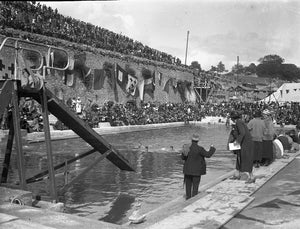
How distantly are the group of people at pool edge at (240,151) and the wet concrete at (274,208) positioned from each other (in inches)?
24.7

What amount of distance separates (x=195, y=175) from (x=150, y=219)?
1.90 metres

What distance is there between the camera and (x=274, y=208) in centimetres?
607

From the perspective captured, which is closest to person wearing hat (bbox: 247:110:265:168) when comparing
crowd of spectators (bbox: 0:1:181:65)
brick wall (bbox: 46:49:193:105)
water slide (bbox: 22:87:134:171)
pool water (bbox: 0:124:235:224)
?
pool water (bbox: 0:124:235:224)

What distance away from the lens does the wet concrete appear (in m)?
5.22

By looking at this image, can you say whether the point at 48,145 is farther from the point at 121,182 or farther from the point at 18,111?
the point at 121,182

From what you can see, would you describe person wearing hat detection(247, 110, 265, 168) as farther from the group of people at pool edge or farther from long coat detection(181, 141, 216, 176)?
long coat detection(181, 141, 216, 176)

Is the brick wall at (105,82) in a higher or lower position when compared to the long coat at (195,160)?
higher

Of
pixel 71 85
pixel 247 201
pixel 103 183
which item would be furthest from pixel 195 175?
pixel 71 85

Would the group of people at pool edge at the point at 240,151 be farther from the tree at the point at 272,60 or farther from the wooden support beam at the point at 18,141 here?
the tree at the point at 272,60

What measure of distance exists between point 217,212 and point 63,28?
84.4 ft

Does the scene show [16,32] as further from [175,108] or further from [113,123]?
[175,108]

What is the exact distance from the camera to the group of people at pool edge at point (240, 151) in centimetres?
700

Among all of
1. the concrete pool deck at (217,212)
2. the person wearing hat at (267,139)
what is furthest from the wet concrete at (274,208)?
the person wearing hat at (267,139)

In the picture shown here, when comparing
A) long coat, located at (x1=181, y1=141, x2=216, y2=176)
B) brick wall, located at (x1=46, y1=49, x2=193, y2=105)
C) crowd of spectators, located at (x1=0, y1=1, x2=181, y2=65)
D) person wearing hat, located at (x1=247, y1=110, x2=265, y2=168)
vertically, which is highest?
crowd of spectators, located at (x1=0, y1=1, x2=181, y2=65)
